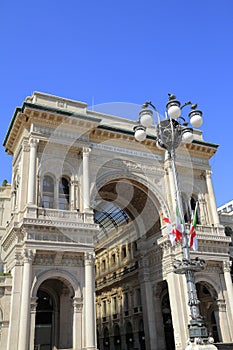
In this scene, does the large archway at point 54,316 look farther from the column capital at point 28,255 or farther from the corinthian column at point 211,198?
the corinthian column at point 211,198

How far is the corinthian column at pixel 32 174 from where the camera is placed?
80.0 ft

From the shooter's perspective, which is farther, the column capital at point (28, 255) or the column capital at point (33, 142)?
the column capital at point (33, 142)

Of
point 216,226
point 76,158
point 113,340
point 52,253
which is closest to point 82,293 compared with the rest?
point 52,253

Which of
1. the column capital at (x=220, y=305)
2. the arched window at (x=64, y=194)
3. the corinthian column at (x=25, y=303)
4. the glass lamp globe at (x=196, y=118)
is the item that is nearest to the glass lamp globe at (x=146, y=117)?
the glass lamp globe at (x=196, y=118)

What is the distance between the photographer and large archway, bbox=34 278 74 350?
24281 millimetres

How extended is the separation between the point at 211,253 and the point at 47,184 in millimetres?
13936

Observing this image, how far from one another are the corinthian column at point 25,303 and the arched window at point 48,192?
14.2 ft

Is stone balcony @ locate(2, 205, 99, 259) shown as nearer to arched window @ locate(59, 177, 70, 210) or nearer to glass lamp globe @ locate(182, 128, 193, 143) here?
arched window @ locate(59, 177, 70, 210)

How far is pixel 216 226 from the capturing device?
30.8 meters

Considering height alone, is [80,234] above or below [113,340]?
above

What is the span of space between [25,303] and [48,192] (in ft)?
26.3

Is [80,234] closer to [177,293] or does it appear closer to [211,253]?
[177,293]

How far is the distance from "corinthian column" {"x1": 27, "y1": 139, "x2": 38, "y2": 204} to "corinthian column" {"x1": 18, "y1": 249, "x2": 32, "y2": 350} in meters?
3.66

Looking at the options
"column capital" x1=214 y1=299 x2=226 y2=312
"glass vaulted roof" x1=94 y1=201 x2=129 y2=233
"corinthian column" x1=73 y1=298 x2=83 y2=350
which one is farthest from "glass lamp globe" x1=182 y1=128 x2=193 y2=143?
"glass vaulted roof" x1=94 y1=201 x2=129 y2=233
